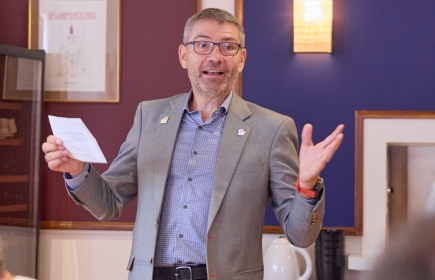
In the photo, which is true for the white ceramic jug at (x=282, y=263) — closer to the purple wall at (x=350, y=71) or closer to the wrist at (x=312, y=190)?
the purple wall at (x=350, y=71)

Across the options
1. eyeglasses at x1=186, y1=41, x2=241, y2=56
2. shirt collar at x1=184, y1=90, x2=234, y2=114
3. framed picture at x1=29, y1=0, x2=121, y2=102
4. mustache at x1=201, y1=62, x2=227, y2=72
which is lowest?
shirt collar at x1=184, y1=90, x2=234, y2=114

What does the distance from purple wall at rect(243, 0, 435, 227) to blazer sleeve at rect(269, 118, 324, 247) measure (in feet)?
3.71

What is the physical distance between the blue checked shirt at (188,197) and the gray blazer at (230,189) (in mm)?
31

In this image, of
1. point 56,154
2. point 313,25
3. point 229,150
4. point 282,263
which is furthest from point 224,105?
point 313,25

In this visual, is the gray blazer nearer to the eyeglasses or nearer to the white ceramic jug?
the eyeglasses

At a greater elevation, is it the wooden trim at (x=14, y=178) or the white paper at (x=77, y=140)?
the white paper at (x=77, y=140)

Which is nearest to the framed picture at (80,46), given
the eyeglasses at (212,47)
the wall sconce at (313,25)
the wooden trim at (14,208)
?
the wooden trim at (14,208)

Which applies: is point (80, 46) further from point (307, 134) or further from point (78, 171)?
point (307, 134)

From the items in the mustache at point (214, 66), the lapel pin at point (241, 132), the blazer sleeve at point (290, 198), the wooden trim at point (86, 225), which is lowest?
the wooden trim at point (86, 225)

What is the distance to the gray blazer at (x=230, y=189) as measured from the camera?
2.04 meters

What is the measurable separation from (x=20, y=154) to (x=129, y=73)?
763mm

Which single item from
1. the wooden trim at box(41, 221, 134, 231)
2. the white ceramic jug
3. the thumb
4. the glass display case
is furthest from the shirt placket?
the glass display case

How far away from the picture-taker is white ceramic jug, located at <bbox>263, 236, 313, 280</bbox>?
3074 millimetres

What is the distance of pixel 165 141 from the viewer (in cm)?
220
